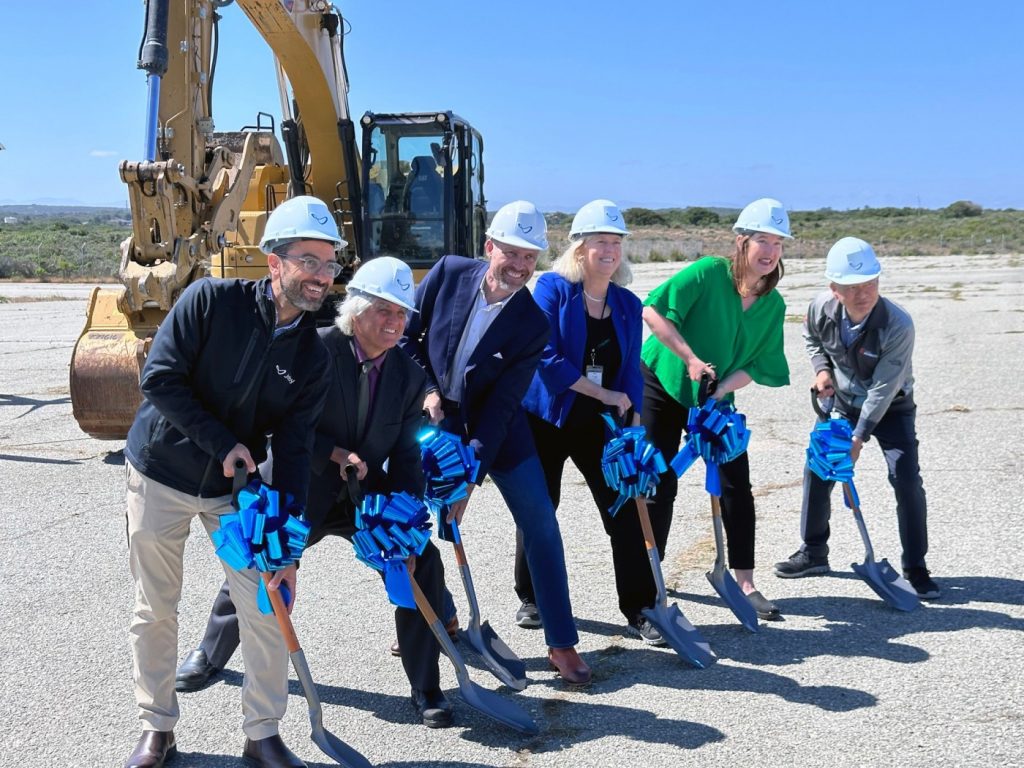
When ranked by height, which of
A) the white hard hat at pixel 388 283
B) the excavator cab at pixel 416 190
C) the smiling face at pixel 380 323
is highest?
the excavator cab at pixel 416 190

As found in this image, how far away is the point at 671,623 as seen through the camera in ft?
17.1

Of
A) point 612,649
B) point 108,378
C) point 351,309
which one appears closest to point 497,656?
point 612,649

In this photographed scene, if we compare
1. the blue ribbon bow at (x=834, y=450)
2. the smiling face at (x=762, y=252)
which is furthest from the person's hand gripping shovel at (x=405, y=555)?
the blue ribbon bow at (x=834, y=450)

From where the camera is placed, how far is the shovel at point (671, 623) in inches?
200

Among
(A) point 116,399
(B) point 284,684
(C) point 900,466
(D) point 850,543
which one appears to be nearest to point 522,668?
(B) point 284,684

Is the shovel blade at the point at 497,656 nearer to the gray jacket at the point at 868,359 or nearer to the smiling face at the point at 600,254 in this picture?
the smiling face at the point at 600,254

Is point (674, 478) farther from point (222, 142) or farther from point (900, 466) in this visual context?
point (222, 142)

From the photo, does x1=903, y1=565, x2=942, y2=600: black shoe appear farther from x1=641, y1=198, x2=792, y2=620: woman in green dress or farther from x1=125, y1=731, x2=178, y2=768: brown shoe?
x1=125, y1=731, x2=178, y2=768: brown shoe

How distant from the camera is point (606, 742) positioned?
4281 mm

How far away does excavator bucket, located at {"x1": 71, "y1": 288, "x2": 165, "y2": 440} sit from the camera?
9.34 m

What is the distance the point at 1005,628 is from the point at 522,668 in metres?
2.40

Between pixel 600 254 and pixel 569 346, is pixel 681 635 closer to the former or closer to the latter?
pixel 569 346

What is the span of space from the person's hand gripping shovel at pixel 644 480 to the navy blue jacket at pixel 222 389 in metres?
1.62

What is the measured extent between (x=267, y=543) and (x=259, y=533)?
0.05m
